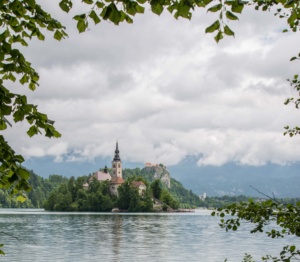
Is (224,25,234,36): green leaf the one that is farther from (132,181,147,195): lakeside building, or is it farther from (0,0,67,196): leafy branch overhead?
(132,181,147,195): lakeside building

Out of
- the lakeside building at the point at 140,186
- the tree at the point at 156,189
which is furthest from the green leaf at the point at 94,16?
the tree at the point at 156,189

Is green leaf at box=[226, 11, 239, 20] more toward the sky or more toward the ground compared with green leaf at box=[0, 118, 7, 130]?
more toward the sky

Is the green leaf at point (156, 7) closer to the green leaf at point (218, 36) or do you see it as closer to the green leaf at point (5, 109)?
the green leaf at point (218, 36)

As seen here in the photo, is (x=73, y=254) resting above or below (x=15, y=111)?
below

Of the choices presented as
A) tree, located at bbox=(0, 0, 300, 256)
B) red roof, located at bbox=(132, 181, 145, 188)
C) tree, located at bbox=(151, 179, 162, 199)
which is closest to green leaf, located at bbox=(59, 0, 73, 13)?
tree, located at bbox=(0, 0, 300, 256)

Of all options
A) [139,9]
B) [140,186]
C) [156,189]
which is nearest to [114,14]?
[139,9]

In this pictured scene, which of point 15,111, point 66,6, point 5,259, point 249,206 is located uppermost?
point 66,6

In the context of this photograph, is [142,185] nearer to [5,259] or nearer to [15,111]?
[5,259]

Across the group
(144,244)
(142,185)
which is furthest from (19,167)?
(142,185)

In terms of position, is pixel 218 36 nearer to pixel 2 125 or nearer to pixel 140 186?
pixel 2 125

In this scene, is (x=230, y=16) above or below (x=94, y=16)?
below

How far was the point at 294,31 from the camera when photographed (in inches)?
309

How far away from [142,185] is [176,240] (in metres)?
119

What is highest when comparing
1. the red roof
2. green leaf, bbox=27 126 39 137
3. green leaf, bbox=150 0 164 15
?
the red roof
